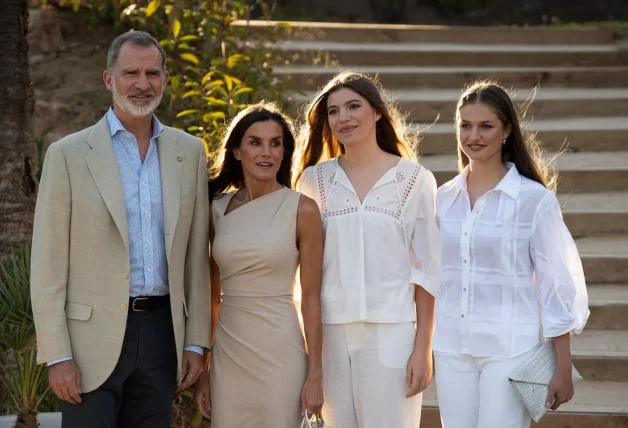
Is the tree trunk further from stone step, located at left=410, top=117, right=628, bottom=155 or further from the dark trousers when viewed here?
stone step, located at left=410, top=117, right=628, bottom=155

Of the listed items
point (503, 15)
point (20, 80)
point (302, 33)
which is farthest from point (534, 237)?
point (503, 15)

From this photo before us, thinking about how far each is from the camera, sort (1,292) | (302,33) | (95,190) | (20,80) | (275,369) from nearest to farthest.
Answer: (95,190), (275,369), (1,292), (20,80), (302,33)

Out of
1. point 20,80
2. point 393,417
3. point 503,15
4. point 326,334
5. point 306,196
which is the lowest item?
point 393,417

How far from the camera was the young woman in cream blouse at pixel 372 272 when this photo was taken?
3.49m

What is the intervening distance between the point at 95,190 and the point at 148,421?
0.85m

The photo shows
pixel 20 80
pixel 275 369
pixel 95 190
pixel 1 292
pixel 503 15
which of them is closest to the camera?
pixel 95 190

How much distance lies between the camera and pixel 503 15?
10.8m

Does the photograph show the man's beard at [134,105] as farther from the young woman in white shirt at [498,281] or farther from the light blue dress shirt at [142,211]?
the young woman in white shirt at [498,281]

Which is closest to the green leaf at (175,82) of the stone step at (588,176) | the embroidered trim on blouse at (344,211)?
the stone step at (588,176)

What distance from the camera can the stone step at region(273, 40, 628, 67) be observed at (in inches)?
315

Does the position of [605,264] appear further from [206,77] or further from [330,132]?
[206,77]

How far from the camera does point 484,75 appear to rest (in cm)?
779

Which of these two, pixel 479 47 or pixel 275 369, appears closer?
pixel 275 369

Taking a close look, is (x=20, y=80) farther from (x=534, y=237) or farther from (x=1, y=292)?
(x=534, y=237)
